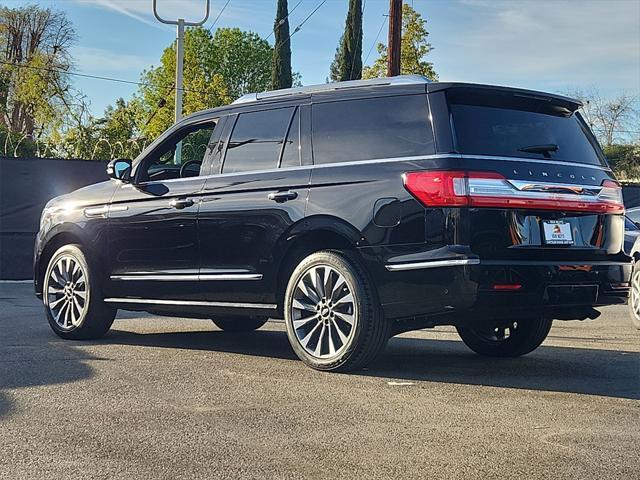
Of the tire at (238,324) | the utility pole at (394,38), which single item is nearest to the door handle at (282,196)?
the tire at (238,324)

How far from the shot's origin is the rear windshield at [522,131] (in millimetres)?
5520

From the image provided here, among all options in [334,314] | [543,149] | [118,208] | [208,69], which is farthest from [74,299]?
[208,69]

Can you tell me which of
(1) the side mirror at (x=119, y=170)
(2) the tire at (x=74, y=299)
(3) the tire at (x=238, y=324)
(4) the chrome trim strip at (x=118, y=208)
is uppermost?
(1) the side mirror at (x=119, y=170)

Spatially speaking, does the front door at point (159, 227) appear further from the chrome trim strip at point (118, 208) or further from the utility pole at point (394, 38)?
the utility pole at point (394, 38)

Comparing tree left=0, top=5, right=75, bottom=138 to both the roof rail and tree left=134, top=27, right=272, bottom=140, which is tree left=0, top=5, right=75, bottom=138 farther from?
the roof rail

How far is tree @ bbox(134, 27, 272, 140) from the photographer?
56219mm

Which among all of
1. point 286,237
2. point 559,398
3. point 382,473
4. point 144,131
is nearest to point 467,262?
point 559,398

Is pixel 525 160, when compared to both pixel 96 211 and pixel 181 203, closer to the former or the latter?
pixel 181 203

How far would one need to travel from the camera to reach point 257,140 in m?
6.57

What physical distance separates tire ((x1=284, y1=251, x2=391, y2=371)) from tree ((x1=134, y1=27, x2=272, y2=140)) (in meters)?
48.8

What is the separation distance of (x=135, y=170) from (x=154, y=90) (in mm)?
55016

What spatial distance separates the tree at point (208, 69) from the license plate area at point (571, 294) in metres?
49.4

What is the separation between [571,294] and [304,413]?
6.59ft

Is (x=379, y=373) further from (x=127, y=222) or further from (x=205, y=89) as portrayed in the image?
(x=205, y=89)
